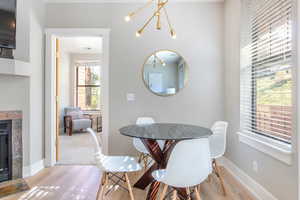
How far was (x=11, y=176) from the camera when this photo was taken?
9.30 ft

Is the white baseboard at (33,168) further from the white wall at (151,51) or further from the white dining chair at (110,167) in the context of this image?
the white dining chair at (110,167)

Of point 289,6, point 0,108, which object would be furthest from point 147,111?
→ point 289,6

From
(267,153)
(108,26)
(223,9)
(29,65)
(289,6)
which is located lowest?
(267,153)

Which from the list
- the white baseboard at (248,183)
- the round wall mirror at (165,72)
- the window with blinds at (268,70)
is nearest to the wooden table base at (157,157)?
the white baseboard at (248,183)

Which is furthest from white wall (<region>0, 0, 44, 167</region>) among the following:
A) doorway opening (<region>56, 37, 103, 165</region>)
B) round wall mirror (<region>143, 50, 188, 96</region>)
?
doorway opening (<region>56, 37, 103, 165</region>)

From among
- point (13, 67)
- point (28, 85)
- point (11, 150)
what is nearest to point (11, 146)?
point (11, 150)

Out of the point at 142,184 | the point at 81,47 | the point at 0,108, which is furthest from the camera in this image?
the point at 81,47

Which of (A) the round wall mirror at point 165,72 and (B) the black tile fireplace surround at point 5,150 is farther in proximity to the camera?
(A) the round wall mirror at point 165,72

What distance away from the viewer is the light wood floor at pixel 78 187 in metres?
2.38

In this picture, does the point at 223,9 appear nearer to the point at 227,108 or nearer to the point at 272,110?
the point at 227,108

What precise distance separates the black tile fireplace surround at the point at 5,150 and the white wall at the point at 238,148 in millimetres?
3134

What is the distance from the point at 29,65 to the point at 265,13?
3101mm

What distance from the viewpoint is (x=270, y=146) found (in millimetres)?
2129

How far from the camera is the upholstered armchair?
20.5ft
